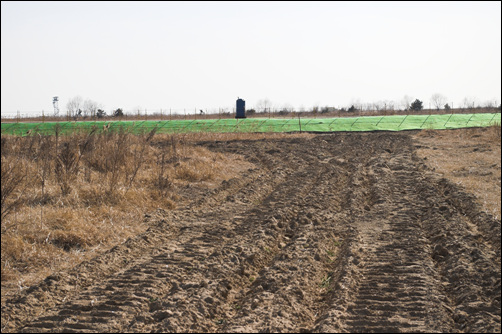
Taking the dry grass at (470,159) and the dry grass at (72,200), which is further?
the dry grass at (470,159)

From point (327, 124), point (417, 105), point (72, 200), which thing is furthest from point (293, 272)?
point (417, 105)

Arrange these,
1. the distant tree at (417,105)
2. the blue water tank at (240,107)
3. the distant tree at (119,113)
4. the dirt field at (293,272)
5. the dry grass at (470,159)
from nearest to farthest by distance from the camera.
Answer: the dirt field at (293,272) → the dry grass at (470,159) → the blue water tank at (240,107) → the distant tree at (119,113) → the distant tree at (417,105)

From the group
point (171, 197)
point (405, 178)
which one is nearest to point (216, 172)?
point (171, 197)

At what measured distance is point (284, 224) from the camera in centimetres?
895

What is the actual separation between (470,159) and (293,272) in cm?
1266

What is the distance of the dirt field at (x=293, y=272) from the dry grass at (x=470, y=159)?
451mm

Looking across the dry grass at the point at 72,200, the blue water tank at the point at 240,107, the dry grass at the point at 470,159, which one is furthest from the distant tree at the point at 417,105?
the dry grass at the point at 72,200

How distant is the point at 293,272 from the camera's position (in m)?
6.25

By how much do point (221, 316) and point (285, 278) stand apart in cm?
112

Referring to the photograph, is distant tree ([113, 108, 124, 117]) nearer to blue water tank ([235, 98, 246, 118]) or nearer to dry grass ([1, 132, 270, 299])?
blue water tank ([235, 98, 246, 118])

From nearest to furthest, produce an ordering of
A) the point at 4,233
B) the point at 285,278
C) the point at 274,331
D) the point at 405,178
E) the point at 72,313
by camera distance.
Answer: the point at 274,331, the point at 72,313, the point at 285,278, the point at 4,233, the point at 405,178

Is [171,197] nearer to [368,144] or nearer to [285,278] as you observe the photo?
[285,278]

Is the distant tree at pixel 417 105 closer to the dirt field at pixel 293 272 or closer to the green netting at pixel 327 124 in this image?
the green netting at pixel 327 124

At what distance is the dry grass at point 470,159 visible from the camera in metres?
11.1
